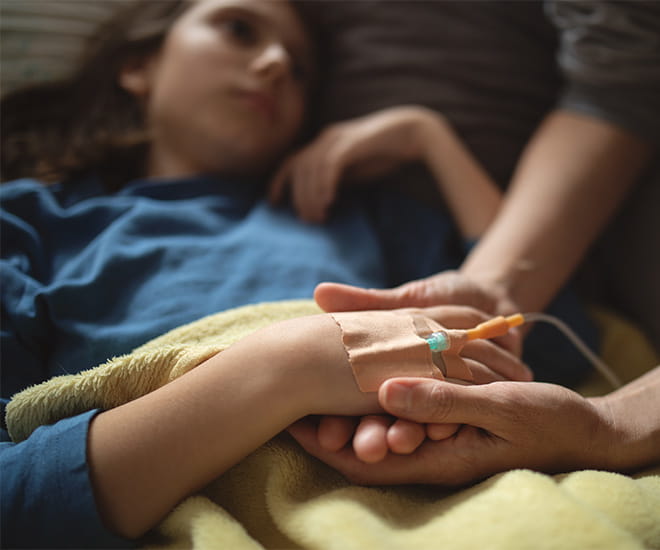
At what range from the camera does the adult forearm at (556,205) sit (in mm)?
900

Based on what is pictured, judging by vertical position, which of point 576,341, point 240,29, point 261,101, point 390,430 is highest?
point 240,29

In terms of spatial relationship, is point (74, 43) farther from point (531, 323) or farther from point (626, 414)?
point (626, 414)

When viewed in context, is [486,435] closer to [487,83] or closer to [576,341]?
[576,341]

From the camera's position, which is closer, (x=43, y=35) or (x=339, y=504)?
(x=339, y=504)

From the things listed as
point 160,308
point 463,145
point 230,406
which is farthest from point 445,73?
point 230,406

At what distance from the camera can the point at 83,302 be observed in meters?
0.79

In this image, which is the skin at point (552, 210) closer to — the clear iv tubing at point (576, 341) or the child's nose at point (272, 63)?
the clear iv tubing at point (576, 341)

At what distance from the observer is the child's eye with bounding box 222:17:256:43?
3.59ft

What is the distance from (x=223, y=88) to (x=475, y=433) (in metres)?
0.80

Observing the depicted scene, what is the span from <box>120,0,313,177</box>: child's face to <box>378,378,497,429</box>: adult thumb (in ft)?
2.36

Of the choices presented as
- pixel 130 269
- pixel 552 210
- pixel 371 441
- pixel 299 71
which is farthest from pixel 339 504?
pixel 299 71

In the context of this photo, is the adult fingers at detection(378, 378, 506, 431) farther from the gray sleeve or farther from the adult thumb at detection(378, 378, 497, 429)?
the gray sleeve

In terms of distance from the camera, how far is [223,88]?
105 centimetres

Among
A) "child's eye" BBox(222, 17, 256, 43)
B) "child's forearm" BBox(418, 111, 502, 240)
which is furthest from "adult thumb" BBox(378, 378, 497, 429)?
"child's eye" BBox(222, 17, 256, 43)
